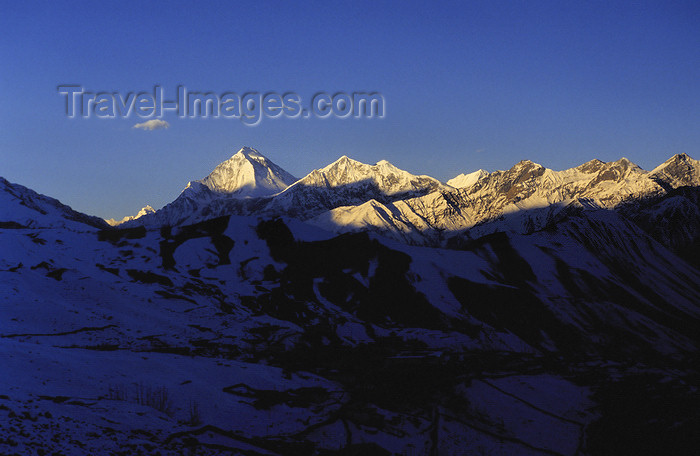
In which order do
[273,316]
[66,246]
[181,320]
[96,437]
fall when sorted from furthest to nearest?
[66,246] < [273,316] < [181,320] < [96,437]

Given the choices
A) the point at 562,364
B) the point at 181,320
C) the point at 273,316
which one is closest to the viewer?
the point at 562,364

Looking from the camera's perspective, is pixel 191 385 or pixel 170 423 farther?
pixel 191 385

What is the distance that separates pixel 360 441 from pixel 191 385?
13.9 meters

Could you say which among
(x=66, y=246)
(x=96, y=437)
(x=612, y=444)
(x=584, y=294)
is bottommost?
(x=612, y=444)

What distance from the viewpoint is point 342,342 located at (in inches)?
3142

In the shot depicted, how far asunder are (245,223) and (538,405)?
69.8 m

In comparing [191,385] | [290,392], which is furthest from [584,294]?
[191,385]

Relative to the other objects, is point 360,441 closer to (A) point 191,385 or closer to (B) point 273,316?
→ (A) point 191,385

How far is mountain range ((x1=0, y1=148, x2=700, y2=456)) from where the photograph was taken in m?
47.4

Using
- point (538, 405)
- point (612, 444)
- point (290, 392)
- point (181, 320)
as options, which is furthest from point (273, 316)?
point (612, 444)

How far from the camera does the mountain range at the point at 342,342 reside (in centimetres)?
4738

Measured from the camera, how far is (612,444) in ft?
170

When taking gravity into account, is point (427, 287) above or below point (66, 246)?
below

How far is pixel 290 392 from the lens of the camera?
5581cm
